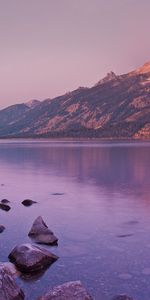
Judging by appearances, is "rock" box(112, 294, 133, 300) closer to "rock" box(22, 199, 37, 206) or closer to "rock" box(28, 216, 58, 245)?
"rock" box(28, 216, 58, 245)

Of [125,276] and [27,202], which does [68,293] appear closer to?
[125,276]

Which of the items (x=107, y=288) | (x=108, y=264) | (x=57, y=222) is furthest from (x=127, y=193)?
(x=107, y=288)

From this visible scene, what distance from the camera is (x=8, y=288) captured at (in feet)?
57.1

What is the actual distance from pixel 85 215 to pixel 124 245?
33.1 ft

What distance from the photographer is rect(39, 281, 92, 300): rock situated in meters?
16.2

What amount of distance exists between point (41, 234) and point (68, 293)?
11166mm

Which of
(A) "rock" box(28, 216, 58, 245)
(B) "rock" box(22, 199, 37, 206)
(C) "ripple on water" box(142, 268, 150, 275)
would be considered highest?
A: (A) "rock" box(28, 216, 58, 245)

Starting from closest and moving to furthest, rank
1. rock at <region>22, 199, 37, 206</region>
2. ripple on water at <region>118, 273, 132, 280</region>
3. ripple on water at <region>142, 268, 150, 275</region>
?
ripple on water at <region>118, 273, 132, 280</region> < ripple on water at <region>142, 268, 150, 275</region> < rock at <region>22, 199, 37, 206</region>

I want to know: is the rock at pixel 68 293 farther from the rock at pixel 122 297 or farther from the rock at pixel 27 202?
the rock at pixel 27 202

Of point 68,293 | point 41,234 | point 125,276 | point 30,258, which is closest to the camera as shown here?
point 68,293

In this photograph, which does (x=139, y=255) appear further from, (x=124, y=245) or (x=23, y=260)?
(x=23, y=260)

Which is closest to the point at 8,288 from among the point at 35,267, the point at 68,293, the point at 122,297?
the point at 68,293

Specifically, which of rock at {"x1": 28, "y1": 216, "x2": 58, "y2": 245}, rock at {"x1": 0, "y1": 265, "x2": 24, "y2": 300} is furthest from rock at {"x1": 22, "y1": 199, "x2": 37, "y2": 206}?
rock at {"x1": 0, "y1": 265, "x2": 24, "y2": 300}

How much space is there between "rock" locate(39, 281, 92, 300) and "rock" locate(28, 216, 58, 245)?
30.0ft
